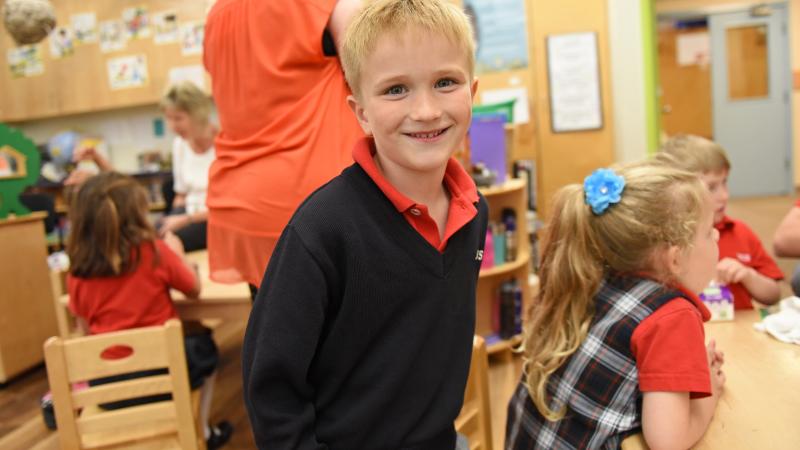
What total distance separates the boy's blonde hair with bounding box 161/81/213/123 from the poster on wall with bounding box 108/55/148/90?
103 inches

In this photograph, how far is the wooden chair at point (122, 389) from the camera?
57.8 inches

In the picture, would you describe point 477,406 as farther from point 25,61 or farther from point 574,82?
point 25,61

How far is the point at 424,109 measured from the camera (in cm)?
81

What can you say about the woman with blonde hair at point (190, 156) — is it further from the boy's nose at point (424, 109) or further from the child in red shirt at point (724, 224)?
the boy's nose at point (424, 109)

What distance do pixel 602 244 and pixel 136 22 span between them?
17.8 ft

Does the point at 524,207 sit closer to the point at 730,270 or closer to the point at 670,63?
the point at 730,270

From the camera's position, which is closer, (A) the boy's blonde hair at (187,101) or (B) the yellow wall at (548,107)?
(A) the boy's blonde hair at (187,101)

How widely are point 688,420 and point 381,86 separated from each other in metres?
0.72

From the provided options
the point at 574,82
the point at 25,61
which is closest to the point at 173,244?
the point at 574,82

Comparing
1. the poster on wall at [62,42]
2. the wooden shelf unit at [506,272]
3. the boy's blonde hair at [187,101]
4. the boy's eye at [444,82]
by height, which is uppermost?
the poster on wall at [62,42]

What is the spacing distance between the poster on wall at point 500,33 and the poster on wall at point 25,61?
4131 mm

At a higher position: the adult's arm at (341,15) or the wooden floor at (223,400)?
the adult's arm at (341,15)

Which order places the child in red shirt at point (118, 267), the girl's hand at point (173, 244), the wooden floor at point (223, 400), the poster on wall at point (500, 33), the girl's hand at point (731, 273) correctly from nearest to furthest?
the girl's hand at point (731, 273), the child in red shirt at point (118, 267), the girl's hand at point (173, 244), the wooden floor at point (223, 400), the poster on wall at point (500, 33)

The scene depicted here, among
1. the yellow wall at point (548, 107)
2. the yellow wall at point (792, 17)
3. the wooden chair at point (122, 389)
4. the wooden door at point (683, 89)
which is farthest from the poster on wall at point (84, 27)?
the wooden door at point (683, 89)
